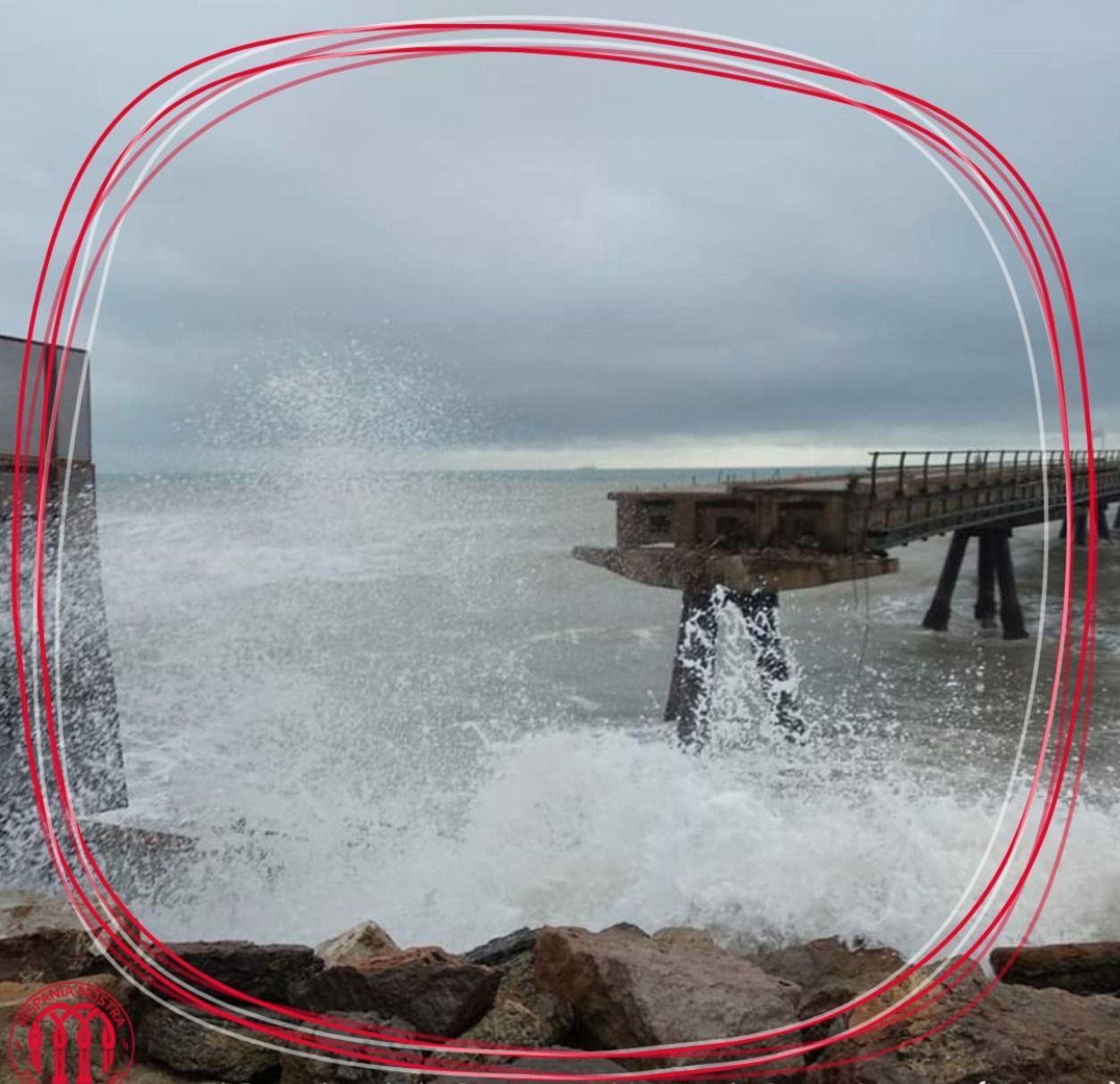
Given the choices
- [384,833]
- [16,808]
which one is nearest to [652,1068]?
[384,833]

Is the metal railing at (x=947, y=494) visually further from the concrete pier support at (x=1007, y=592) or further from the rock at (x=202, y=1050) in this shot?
the rock at (x=202, y=1050)

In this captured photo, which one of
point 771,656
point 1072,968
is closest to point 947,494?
point 771,656

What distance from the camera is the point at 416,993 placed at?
151 inches

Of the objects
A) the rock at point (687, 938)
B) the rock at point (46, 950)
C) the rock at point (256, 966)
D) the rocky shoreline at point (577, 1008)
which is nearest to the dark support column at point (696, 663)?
the rock at point (687, 938)

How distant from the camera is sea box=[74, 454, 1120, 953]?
712 cm

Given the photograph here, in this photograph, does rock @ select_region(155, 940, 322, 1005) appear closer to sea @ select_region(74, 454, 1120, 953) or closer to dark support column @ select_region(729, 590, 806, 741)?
sea @ select_region(74, 454, 1120, 953)

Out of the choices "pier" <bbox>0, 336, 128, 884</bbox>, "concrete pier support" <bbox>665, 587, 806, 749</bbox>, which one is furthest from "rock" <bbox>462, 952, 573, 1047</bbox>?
"concrete pier support" <bbox>665, 587, 806, 749</bbox>

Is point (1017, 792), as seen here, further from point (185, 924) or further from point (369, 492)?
point (369, 492)

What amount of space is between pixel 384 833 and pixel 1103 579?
1353 inches

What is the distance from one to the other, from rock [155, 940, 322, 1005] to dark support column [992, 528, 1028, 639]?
72.5ft

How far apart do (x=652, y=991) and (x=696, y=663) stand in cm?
1024

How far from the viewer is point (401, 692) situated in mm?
17719

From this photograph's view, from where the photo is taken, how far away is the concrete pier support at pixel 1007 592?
890 inches

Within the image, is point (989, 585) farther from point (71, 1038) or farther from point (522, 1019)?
point (71, 1038)
